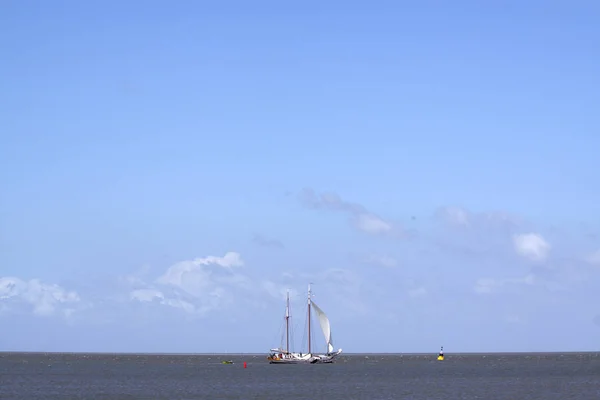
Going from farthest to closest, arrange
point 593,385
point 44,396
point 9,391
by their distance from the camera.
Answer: point 593,385
point 9,391
point 44,396

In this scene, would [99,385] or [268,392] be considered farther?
[99,385]

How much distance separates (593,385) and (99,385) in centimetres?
7333

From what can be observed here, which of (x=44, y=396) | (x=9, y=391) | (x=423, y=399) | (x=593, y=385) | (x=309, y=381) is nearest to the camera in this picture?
(x=423, y=399)

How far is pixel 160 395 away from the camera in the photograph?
379ft

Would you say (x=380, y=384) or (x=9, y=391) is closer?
(x=9, y=391)

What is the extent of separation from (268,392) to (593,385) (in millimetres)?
49392

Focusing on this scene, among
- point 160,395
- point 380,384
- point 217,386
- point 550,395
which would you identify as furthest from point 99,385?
point 550,395

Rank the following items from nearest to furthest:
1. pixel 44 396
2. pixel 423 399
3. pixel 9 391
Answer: pixel 423 399
pixel 44 396
pixel 9 391

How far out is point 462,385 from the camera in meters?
137

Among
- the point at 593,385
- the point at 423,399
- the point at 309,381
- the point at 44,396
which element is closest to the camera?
the point at 423,399

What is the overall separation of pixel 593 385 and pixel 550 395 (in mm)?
26176

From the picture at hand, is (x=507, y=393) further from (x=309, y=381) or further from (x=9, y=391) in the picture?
(x=9, y=391)

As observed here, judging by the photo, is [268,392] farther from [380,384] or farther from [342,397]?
[380,384]

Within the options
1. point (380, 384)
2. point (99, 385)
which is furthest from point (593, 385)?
point (99, 385)
